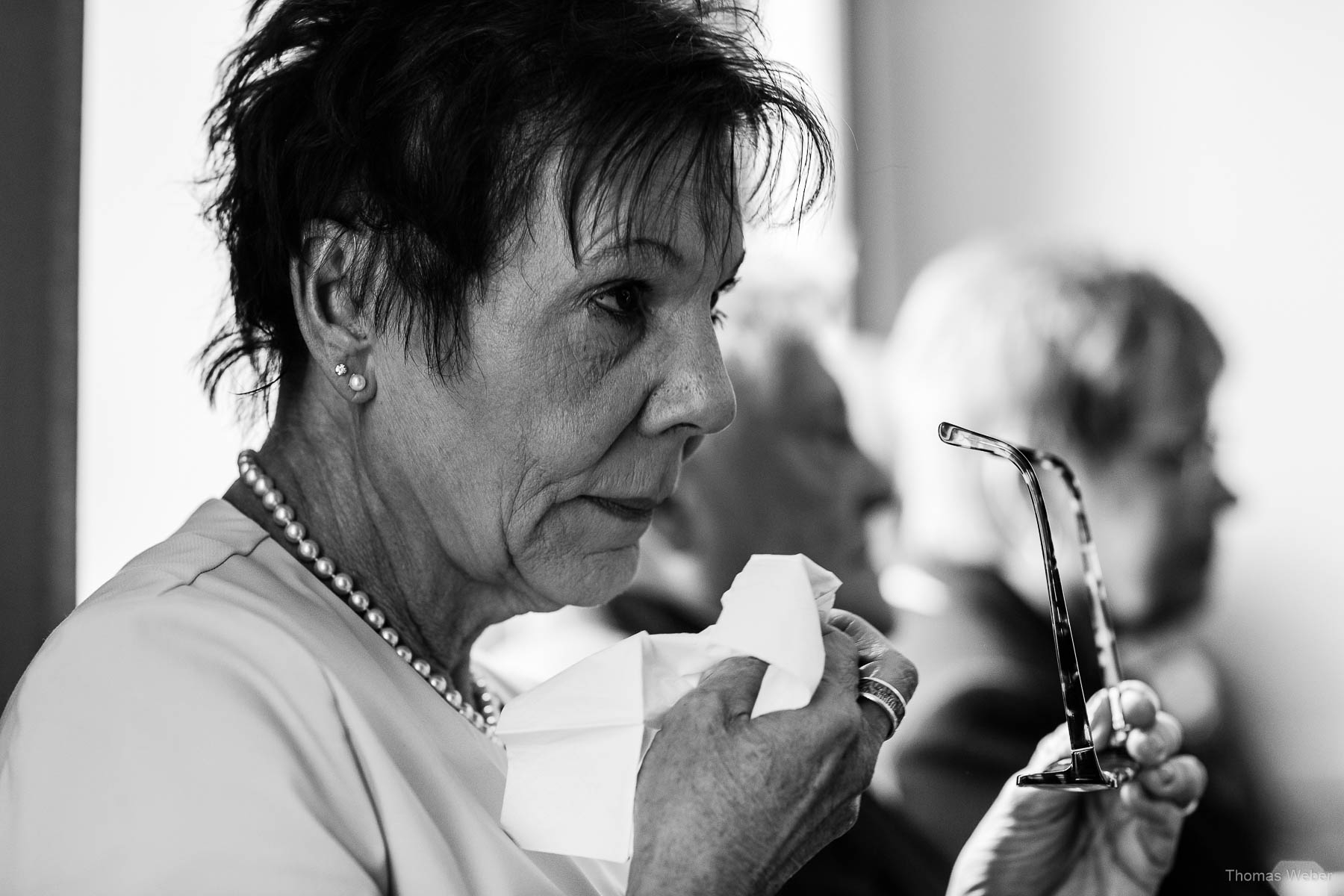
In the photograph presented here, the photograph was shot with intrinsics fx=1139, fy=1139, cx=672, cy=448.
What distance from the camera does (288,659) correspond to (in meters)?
0.54

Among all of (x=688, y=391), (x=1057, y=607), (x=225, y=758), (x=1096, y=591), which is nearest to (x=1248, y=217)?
(x=1096, y=591)

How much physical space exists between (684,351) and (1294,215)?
133 cm

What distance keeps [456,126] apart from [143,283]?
52 cm

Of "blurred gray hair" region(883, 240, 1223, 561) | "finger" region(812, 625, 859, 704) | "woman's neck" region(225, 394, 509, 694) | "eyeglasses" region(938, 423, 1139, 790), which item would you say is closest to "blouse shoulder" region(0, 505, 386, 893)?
"woman's neck" region(225, 394, 509, 694)

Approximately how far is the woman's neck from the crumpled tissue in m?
0.16

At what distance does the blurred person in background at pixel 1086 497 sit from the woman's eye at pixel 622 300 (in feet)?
3.32

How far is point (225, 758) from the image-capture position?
1.58 feet

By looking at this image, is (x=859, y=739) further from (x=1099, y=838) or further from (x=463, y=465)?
(x=1099, y=838)

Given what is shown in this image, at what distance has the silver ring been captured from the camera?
1.84 feet

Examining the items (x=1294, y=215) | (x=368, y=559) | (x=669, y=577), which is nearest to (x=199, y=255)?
(x=368, y=559)

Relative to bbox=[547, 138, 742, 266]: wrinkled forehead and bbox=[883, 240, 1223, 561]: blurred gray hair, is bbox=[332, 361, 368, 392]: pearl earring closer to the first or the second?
bbox=[547, 138, 742, 266]: wrinkled forehead

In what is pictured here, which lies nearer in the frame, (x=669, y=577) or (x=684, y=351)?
(x=684, y=351)

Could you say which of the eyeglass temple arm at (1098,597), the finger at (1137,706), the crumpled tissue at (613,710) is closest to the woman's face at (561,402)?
the crumpled tissue at (613,710)

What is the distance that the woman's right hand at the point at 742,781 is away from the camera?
1.66 feet
